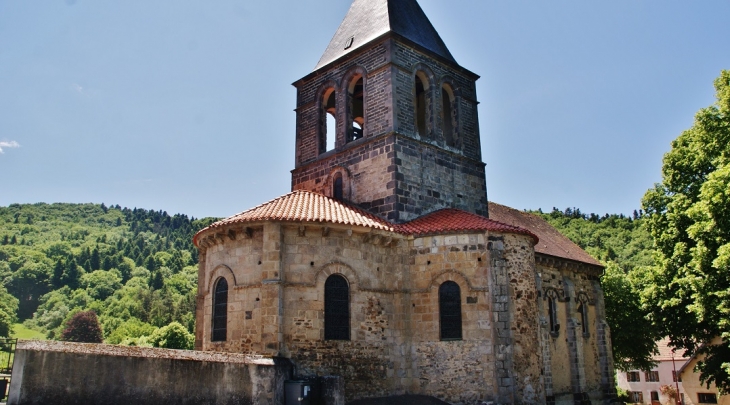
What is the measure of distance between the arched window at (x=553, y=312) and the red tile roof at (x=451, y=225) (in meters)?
5.75

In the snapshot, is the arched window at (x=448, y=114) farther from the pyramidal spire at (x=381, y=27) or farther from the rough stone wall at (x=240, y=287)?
the rough stone wall at (x=240, y=287)

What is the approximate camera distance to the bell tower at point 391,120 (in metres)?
19.6

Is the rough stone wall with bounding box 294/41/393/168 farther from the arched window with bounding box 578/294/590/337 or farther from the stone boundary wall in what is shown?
the arched window with bounding box 578/294/590/337

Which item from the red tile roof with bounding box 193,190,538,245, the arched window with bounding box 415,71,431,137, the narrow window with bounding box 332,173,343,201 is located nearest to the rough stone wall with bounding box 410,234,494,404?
the red tile roof with bounding box 193,190,538,245

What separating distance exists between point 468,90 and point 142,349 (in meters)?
15.8

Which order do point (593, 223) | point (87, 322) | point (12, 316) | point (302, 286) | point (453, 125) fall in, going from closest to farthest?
1. point (302, 286)
2. point (453, 125)
3. point (87, 322)
4. point (593, 223)
5. point (12, 316)

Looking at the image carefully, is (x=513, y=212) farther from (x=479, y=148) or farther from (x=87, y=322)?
(x=87, y=322)

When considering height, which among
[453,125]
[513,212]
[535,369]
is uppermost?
[453,125]

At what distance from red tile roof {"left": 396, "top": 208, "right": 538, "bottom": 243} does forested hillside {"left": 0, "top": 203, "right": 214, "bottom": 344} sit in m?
58.4

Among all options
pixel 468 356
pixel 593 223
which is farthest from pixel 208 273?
pixel 593 223

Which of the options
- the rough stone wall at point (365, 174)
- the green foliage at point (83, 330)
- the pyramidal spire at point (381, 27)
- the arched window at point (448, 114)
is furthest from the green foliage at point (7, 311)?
the arched window at point (448, 114)

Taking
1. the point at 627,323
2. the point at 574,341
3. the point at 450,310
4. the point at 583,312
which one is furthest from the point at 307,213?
the point at 627,323

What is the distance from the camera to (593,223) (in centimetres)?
7988

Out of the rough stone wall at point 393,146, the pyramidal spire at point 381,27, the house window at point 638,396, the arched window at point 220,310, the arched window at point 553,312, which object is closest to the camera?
the arched window at point 220,310
